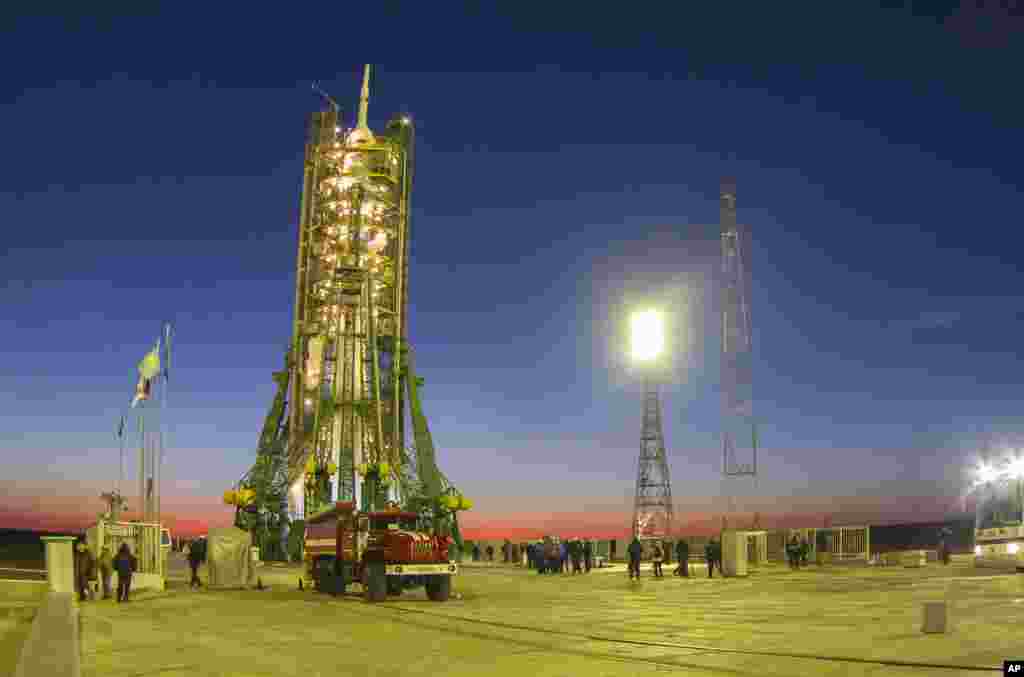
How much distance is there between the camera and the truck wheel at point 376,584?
28.4m

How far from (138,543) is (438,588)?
38.0 ft

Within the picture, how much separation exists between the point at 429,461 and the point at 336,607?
55770 millimetres

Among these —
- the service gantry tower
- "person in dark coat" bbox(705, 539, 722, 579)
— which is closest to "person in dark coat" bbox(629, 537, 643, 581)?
"person in dark coat" bbox(705, 539, 722, 579)

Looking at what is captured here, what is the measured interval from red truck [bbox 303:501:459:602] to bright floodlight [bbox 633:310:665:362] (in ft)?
108

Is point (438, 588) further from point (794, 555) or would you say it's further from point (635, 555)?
point (794, 555)

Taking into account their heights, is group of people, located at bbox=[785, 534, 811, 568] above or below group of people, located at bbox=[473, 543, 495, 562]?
above

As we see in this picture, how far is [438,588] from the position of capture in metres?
29.0

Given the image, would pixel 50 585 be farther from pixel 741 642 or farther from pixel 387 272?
pixel 387 272

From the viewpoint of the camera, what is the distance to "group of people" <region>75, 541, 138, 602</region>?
28.9m

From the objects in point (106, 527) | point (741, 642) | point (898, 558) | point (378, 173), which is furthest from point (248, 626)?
point (378, 173)

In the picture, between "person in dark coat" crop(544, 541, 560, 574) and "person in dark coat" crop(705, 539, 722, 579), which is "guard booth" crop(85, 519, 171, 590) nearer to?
"person in dark coat" crop(705, 539, 722, 579)

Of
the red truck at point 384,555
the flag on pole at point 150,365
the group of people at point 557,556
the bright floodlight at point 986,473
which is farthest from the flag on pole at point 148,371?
the bright floodlight at point 986,473

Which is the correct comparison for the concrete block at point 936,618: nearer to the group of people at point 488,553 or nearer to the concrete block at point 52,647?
the concrete block at point 52,647

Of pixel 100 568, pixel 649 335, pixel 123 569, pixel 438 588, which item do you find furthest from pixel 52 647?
pixel 649 335
